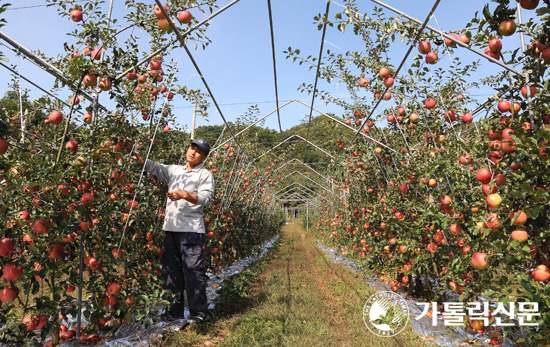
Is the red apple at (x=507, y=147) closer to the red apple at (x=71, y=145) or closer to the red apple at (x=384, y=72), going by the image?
the red apple at (x=384, y=72)

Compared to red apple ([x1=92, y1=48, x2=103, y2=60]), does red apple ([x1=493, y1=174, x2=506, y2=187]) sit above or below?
below

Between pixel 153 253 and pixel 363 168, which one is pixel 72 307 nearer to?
pixel 153 253

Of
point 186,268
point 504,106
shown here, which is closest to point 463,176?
point 504,106

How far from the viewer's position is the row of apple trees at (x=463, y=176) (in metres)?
1.74

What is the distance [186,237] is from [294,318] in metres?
1.65

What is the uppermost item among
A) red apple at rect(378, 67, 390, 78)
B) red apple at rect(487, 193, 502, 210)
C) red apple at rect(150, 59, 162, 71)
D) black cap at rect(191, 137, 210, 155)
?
red apple at rect(378, 67, 390, 78)

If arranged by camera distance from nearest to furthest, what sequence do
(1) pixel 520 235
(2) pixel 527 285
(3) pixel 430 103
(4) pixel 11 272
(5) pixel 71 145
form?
(2) pixel 527 285
(1) pixel 520 235
(4) pixel 11 272
(5) pixel 71 145
(3) pixel 430 103

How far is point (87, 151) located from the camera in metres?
2.28

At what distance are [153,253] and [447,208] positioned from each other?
9.18 ft

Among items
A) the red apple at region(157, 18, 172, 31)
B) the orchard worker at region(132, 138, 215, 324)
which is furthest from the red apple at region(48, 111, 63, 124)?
the red apple at region(157, 18, 172, 31)

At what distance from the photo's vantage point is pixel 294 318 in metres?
3.70

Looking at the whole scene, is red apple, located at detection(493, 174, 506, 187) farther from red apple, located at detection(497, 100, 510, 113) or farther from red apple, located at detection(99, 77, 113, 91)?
red apple, located at detection(99, 77, 113, 91)

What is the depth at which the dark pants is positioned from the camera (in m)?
3.08

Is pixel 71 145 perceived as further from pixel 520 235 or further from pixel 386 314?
pixel 386 314
